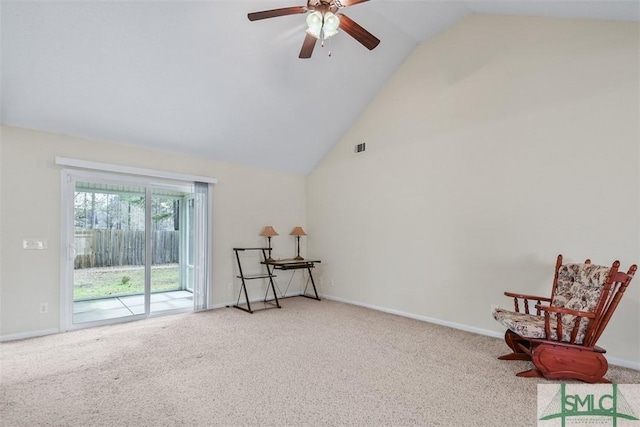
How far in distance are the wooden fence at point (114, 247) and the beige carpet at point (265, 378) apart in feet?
2.98

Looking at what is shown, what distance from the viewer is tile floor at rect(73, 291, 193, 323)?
4.29 metres

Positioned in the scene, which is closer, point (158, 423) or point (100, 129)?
point (158, 423)

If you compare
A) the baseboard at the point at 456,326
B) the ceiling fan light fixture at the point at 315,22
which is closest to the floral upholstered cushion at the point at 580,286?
the baseboard at the point at 456,326

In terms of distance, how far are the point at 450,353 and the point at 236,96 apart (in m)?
3.93

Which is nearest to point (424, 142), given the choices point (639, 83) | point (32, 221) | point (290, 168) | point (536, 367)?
point (639, 83)

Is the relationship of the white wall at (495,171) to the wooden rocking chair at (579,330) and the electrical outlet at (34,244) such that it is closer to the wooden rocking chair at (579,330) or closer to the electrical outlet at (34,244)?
the wooden rocking chair at (579,330)

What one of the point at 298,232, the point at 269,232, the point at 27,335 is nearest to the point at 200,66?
the point at 269,232

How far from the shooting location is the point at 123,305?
4852mm

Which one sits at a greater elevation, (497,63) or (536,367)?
(497,63)

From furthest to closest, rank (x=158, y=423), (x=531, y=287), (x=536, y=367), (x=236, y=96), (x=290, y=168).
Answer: (x=290, y=168), (x=236, y=96), (x=531, y=287), (x=536, y=367), (x=158, y=423)

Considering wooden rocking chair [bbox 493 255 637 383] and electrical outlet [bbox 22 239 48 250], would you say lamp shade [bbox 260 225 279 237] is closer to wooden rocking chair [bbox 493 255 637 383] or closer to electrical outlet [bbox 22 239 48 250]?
electrical outlet [bbox 22 239 48 250]

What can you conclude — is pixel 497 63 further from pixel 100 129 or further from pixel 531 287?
pixel 100 129

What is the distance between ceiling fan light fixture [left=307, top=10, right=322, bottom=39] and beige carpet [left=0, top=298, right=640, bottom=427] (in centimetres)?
291

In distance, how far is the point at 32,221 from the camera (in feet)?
12.0
